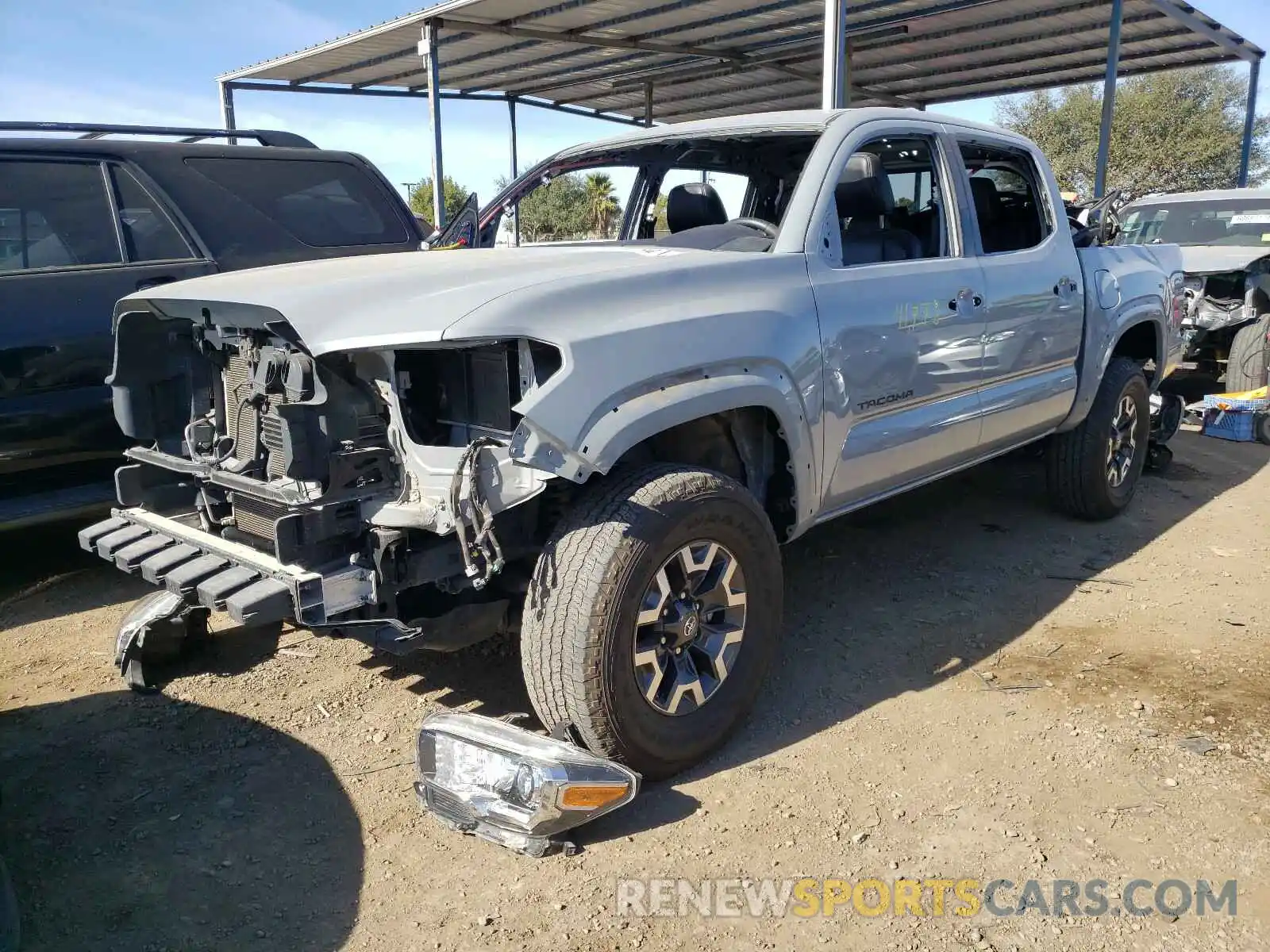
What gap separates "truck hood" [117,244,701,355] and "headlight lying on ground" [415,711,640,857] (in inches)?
42.5

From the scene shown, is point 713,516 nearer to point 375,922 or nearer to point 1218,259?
point 375,922

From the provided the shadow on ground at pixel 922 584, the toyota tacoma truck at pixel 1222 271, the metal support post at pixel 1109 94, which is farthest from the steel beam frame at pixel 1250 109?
the shadow on ground at pixel 922 584

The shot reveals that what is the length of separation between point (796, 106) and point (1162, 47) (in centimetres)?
573

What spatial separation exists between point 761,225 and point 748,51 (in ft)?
36.4

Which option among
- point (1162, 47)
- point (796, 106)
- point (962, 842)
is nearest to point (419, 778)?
point (962, 842)

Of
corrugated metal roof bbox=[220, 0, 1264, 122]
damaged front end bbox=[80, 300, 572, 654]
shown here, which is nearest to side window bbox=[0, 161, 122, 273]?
damaged front end bbox=[80, 300, 572, 654]

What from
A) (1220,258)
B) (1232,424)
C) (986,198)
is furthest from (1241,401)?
(986,198)

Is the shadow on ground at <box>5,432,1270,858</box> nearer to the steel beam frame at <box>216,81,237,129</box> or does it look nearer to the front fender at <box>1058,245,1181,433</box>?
the front fender at <box>1058,245,1181,433</box>

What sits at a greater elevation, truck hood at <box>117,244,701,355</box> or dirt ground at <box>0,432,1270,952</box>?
truck hood at <box>117,244,701,355</box>

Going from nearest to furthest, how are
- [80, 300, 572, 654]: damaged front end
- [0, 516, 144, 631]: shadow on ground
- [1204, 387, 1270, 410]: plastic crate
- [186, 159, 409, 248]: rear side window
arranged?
[80, 300, 572, 654]: damaged front end < [0, 516, 144, 631]: shadow on ground < [186, 159, 409, 248]: rear side window < [1204, 387, 1270, 410]: plastic crate

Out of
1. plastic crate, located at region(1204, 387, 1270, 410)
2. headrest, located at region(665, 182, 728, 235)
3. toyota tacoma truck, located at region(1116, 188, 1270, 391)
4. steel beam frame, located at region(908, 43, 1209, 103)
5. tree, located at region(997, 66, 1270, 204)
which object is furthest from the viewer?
tree, located at region(997, 66, 1270, 204)

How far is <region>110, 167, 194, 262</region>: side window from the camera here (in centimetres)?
481

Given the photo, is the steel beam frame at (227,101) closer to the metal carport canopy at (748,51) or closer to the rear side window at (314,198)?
the metal carport canopy at (748,51)

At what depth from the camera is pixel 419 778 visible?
2.84 meters
